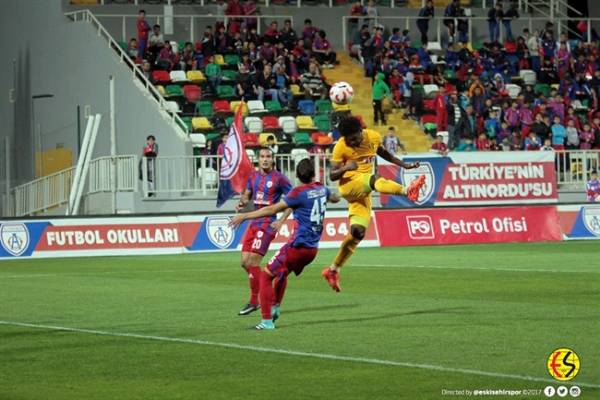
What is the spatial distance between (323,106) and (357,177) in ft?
82.9

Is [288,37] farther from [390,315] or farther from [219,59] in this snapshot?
[390,315]

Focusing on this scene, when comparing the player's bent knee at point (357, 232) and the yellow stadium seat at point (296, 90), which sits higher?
the yellow stadium seat at point (296, 90)

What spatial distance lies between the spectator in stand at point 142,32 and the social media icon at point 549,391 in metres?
34.1

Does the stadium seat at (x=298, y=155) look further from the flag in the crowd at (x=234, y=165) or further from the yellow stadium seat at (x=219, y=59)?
the yellow stadium seat at (x=219, y=59)

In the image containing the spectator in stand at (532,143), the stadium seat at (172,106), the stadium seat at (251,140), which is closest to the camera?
the stadium seat at (251,140)

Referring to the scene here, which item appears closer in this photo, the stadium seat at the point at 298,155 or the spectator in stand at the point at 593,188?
the stadium seat at the point at 298,155

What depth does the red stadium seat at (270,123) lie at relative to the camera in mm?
41000

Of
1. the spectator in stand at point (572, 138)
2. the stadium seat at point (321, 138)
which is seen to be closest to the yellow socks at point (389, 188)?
the stadium seat at point (321, 138)

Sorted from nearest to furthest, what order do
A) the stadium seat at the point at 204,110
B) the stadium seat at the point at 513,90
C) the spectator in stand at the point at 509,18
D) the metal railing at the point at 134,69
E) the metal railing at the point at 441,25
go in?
the metal railing at the point at 134,69, the stadium seat at the point at 204,110, the stadium seat at the point at 513,90, the metal railing at the point at 441,25, the spectator in stand at the point at 509,18

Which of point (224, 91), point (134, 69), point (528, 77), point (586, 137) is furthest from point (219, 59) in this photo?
point (586, 137)

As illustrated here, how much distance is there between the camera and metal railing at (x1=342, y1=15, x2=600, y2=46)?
48.7m

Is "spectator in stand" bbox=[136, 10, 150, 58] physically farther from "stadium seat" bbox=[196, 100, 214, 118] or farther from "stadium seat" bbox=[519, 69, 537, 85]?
"stadium seat" bbox=[519, 69, 537, 85]

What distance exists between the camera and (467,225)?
3406cm

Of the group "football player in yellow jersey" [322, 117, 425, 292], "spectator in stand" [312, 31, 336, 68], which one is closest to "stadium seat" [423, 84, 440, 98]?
"spectator in stand" [312, 31, 336, 68]
